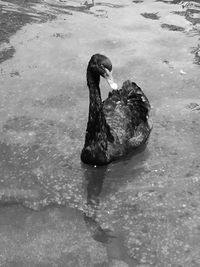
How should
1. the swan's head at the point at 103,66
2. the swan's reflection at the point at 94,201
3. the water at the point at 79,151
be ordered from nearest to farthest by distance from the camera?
the water at the point at 79,151 → the swan's reflection at the point at 94,201 → the swan's head at the point at 103,66

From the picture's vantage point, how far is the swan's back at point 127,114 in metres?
6.64

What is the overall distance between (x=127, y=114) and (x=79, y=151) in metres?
0.80

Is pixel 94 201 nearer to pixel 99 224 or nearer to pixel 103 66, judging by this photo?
pixel 99 224

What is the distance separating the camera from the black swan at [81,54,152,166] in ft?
20.4

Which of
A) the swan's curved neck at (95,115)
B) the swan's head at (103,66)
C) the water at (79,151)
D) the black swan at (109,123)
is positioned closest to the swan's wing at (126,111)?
the black swan at (109,123)

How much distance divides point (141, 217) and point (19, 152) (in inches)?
78.8

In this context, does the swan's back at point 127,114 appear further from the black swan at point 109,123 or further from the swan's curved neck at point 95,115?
the swan's curved neck at point 95,115

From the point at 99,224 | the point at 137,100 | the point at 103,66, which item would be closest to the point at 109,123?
the point at 137,100

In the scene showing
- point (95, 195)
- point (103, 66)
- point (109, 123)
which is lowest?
point (95, 195)

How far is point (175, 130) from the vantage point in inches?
285

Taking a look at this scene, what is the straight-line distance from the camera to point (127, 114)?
6.90 metres

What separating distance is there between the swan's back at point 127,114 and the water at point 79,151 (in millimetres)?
267

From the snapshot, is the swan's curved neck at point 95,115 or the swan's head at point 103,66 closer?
the swan's head at point 103,66

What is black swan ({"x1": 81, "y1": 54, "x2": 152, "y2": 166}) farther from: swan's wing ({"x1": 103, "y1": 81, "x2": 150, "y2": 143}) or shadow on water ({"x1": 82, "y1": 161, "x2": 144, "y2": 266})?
shadow on water ({"x1": 82, "y1": 161, "x2": 144, "y2": 266})
